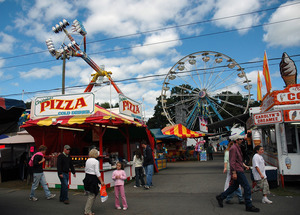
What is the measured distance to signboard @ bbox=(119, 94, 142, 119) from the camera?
30.5 ft

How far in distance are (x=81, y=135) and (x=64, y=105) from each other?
3.79m

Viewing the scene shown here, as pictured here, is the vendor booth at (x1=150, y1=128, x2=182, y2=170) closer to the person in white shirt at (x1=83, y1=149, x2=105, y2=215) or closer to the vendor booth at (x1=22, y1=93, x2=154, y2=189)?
the vendor booth at (x1=22, y1=93, x2=154, y2=189)

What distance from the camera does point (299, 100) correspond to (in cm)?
834

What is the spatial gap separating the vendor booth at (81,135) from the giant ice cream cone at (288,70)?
6.14m

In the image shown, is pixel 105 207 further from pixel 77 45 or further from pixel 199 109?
pixel 199 109

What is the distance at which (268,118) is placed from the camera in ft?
26.1

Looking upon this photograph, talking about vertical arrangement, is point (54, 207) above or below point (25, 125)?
below

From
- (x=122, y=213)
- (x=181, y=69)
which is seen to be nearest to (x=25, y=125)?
(x=122, y=213)

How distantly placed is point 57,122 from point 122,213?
4.33 meters

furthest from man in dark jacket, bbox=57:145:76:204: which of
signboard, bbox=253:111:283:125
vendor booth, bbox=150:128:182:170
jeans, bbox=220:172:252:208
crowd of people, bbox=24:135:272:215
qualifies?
vendor booth, bbox=150:128:182:170

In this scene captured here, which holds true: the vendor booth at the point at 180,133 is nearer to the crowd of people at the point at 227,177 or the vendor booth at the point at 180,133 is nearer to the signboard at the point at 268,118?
the signboard at the point at 268,118

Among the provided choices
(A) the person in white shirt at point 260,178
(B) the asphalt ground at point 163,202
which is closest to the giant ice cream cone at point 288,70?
(B) the asphalt ground at point 163,202

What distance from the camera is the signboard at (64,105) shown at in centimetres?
898

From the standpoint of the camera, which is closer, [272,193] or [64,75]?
[272,193]
